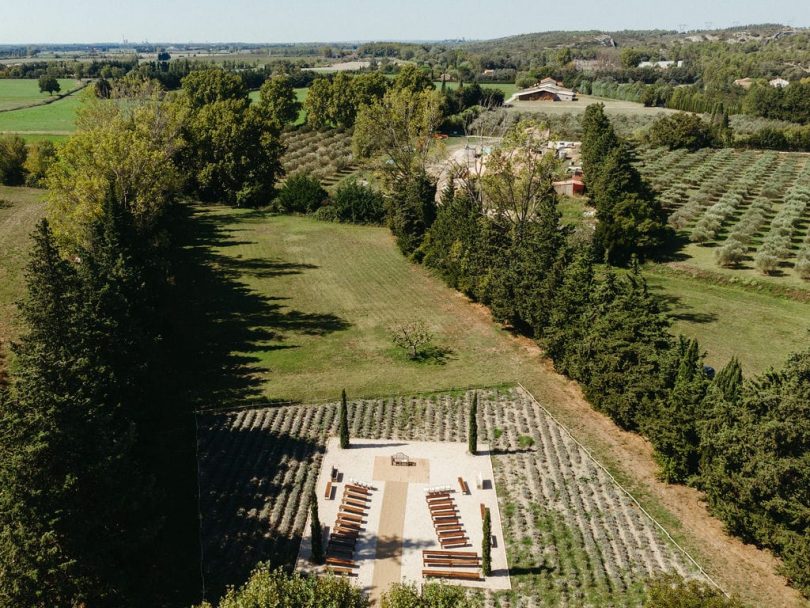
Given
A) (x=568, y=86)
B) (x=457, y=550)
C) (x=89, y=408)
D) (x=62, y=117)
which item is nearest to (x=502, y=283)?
(x=457, y=550)

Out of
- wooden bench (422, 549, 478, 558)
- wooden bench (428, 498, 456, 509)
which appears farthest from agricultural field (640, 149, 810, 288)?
wooden bench (422, 549, 478, 558)

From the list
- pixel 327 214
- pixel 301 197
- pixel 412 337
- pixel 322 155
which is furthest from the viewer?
pixel 322 155

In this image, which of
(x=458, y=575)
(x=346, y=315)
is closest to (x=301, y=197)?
(x=346, y=315)

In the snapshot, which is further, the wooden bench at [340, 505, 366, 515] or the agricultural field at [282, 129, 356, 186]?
the agricultural field at [282, 129, 356, 186]

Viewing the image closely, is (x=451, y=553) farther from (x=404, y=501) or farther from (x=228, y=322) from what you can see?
(x=228, y=322)

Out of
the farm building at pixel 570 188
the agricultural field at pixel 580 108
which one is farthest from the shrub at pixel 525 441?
the agricultural field at pixel 580 108

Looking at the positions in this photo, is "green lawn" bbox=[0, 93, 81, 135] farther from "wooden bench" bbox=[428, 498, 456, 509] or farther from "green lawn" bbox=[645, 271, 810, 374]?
"wooden bench" bbox=[428, 498, 456, 509]

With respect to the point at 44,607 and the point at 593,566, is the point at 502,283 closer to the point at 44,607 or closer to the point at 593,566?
the point at 593,566
